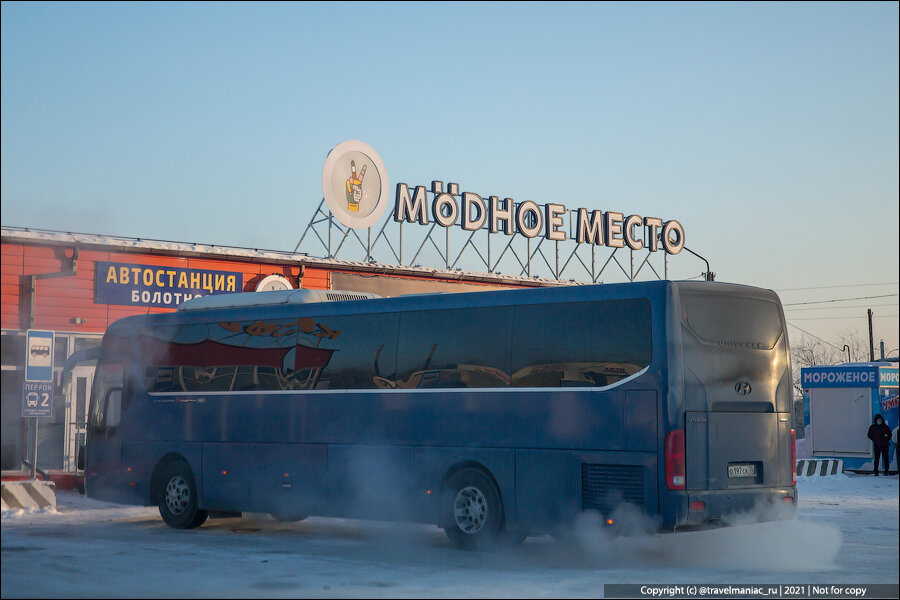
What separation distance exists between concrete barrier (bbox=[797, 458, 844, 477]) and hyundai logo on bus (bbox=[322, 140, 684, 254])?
43.2 ft

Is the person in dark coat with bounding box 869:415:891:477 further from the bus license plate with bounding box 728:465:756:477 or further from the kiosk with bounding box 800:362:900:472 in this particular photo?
the bus license plate with bounding box 728:465:756:477

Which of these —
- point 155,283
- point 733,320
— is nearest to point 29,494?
point 155,283

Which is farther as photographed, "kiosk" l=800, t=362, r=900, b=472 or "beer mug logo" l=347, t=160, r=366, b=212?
"beer mug logo" l=347, t=160, r=366, b=212

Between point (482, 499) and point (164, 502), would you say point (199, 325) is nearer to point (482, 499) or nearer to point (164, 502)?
point (164, 502)

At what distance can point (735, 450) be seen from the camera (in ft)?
41.4

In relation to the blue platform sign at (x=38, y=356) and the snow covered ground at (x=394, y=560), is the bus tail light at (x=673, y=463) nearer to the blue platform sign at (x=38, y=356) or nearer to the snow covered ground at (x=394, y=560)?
the snow covered ground at (x=394, y=560)

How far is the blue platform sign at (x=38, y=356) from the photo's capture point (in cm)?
1984

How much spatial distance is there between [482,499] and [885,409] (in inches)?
815

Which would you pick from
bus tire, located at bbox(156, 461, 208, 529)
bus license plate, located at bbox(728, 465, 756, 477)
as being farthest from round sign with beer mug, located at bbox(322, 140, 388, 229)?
bus license plate, located at bbox(728, 465, 756, 477)

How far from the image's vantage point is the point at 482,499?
13.7 m

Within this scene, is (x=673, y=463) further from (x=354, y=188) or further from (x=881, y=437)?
(x=354, y=188)

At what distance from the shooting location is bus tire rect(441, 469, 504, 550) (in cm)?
1352

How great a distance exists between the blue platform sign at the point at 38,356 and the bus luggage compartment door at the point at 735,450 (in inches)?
494

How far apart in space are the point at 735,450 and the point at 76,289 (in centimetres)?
1607
